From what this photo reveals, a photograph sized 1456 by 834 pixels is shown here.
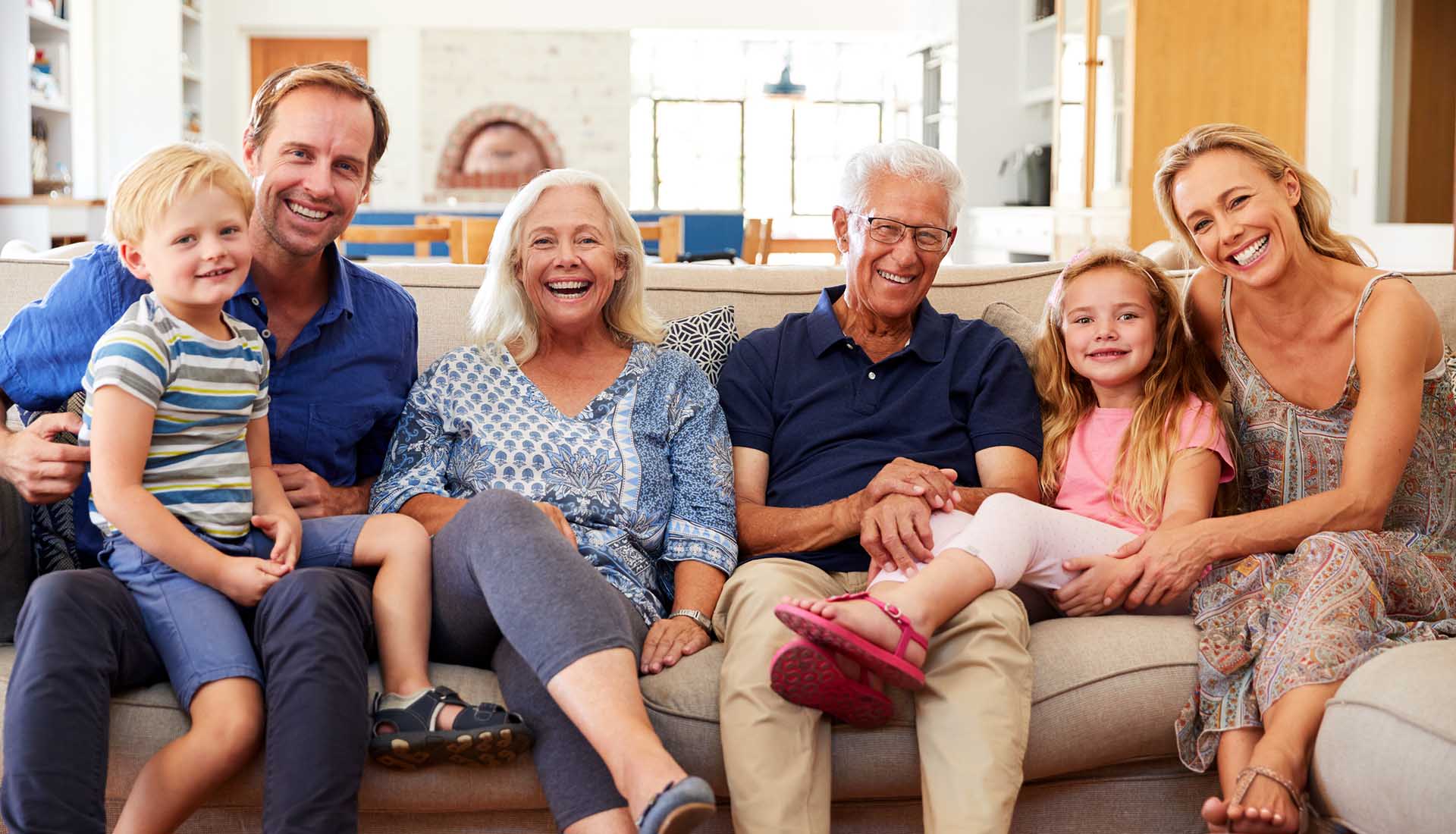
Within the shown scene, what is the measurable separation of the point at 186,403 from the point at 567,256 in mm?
603

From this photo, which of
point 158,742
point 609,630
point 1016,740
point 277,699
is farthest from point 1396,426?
point 158,742

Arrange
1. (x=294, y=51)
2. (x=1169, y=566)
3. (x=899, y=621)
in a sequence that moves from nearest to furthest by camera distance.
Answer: (x=899, y=621) → (x=1169, y=566) → (x=294, y=51)

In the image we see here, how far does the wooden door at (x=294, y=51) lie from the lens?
10.7 meters

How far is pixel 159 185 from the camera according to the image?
1.53m

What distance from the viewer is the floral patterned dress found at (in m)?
1.53

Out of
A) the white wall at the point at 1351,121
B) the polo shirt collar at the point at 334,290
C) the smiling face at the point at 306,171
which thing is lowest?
the polo shirt collar at the point at 334,290

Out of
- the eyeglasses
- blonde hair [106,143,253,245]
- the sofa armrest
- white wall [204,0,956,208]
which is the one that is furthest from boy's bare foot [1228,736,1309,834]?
white wall [204,0,956,208]

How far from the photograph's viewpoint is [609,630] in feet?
4.82

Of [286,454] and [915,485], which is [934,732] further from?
[286,454]

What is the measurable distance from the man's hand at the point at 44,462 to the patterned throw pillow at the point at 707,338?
88cm

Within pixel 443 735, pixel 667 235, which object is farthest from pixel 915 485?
pixel 667 235

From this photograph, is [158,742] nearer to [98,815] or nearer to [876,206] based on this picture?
[98,815]

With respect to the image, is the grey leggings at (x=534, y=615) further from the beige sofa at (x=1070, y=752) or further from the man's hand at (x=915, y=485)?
the man's hand at (x=915, y=485)

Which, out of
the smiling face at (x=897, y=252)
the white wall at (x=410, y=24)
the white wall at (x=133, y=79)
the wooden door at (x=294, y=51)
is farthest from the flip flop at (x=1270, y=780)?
the wooden door at (x=294, y=51)
